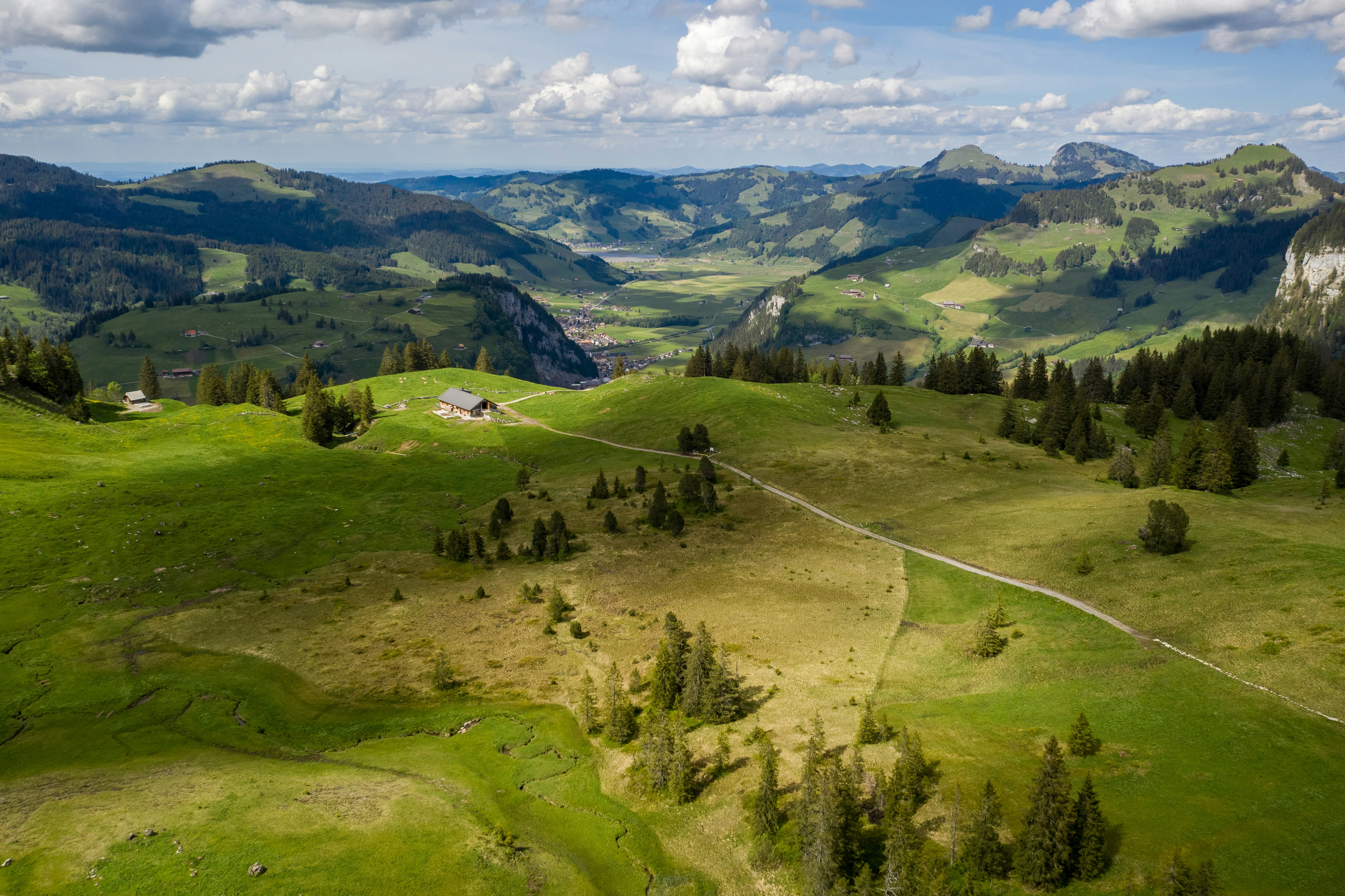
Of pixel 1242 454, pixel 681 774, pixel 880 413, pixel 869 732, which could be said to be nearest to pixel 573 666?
pixel 681 774

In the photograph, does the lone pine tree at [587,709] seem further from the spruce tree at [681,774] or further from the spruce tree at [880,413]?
the spruce tree at [880,413]

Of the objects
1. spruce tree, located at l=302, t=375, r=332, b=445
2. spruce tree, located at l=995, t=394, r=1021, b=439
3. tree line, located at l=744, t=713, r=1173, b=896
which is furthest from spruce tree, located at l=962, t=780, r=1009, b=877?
spruce tree, located at l=302, t=375, r=332, b=445

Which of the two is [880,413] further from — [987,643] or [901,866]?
[901,866]

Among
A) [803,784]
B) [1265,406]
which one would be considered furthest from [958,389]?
[803,784]

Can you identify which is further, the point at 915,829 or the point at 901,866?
the point at 915,829

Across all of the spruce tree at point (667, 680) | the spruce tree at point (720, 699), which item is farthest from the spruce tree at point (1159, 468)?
the spruce tree at point (667, 680)

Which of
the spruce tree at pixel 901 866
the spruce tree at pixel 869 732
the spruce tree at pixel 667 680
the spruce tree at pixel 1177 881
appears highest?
the spruce tree at pixel 1177 881

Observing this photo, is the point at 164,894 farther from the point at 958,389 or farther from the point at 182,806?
the point at 958,389
